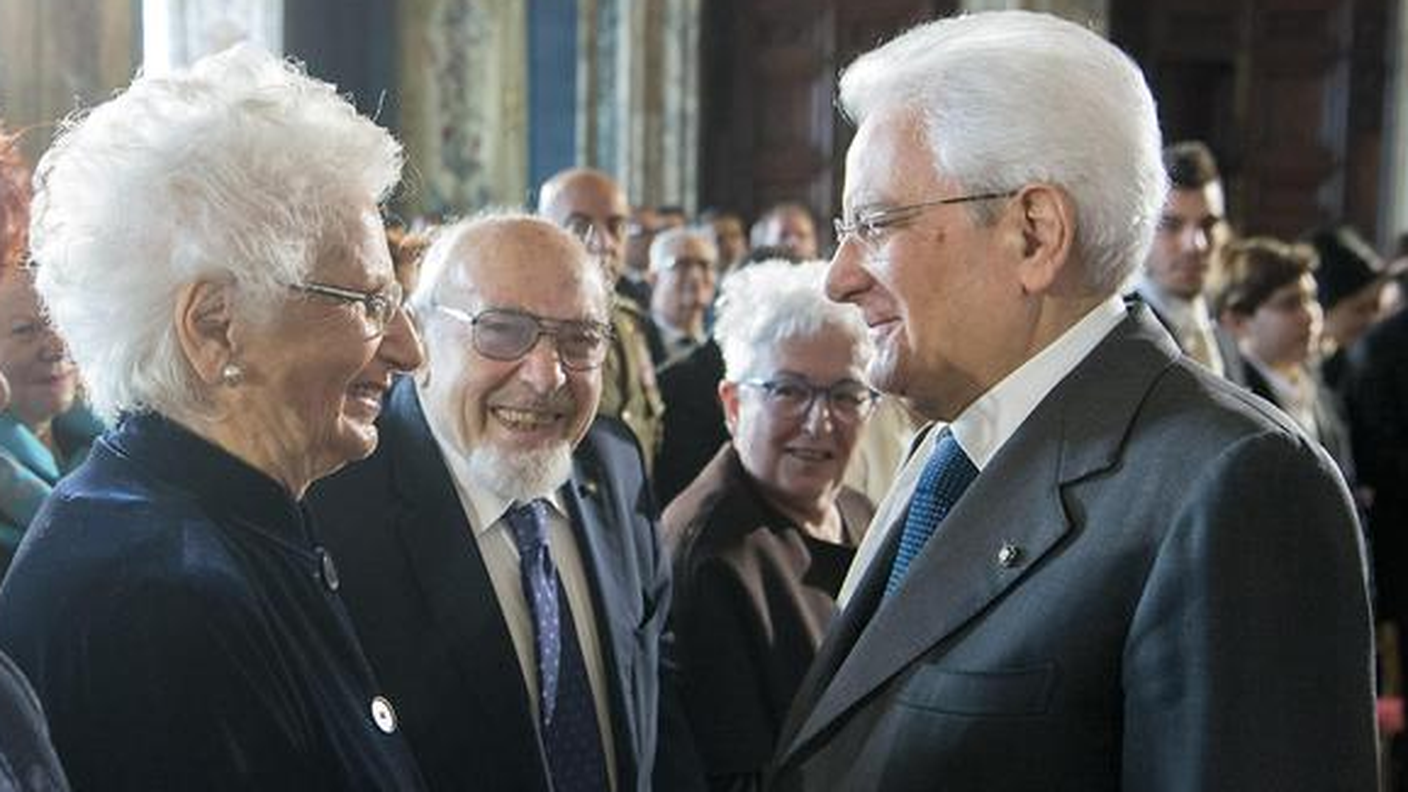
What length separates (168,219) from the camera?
5.58 ft

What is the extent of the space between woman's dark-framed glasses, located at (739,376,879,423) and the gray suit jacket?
4.25 feet

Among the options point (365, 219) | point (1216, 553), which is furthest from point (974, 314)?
point (365, 219)

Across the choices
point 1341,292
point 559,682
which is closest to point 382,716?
point 559,682

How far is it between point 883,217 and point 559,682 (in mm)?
971

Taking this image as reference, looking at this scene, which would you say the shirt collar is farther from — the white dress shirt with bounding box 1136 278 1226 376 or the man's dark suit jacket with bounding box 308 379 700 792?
the white dress shirt with bounding box 1136 278 1226 376

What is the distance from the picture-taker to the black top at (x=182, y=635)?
1.54 m

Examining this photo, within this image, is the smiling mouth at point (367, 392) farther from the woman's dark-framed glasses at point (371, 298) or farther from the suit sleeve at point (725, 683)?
the suit sleeve at point (725, 683)

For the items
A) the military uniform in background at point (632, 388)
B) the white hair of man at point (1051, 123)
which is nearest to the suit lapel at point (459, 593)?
the white hair of man at point (1051, 123)

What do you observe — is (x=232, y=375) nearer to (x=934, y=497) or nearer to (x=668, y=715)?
(x=934, y=497)

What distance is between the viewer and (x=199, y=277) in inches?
67.2

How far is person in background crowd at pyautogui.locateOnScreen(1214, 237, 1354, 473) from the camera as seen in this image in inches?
216

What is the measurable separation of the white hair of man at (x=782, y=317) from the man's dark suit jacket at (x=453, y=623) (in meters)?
0.60

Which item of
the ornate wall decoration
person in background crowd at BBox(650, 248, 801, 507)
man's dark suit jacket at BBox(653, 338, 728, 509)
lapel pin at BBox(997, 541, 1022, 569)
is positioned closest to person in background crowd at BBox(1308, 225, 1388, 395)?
person in background crowd at BBox(650, 248, 801, 507)

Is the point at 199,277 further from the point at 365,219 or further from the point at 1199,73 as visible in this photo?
the point at 1199,73
